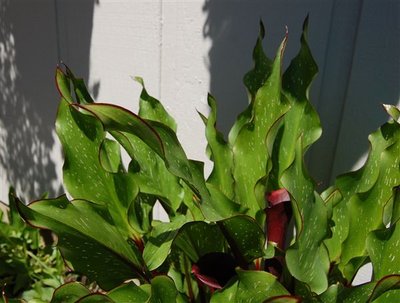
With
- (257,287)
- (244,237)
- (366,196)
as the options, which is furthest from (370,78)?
(257,287)

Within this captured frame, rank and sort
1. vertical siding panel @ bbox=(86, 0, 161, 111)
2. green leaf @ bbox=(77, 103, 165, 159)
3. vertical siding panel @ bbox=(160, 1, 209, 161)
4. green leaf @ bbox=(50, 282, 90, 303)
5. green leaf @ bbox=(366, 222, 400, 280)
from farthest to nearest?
vertical siding panel @ bbox=(86, 0, 161, 111) < vertical siding panel @ bbox=(160, 1, 209, 161) < green leaf @ bbox=(50, 282, 90, 303) < green leaf @ bbox=(366, 222, 400, 280) < green leaf @ bbox=(77, 103, 165, 159)

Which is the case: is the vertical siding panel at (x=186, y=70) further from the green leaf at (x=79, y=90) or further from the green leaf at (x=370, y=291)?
the green leaf at (x=370, y=291)

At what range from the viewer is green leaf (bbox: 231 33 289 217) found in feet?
4.53

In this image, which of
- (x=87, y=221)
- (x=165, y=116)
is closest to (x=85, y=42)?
(x=165, y=116)

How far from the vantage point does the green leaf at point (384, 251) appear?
3.55ft

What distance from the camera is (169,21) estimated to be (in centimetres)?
195

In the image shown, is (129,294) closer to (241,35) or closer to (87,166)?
(87,166)

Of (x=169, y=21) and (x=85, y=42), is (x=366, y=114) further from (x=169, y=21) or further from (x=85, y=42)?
(x=85, y=42)

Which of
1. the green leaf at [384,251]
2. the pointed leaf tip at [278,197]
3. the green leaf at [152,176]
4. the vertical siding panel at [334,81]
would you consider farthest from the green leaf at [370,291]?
the vertical siding panel at [334,81]

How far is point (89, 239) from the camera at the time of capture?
125 centimetres

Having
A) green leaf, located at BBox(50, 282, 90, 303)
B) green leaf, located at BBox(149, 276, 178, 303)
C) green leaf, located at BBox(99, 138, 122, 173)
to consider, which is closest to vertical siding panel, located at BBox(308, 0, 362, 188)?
green leaf, located at BBox(99, 138, 122, 173)

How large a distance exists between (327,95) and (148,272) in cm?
82

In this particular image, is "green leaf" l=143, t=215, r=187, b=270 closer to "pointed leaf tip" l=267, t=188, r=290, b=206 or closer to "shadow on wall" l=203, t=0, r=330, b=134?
"pointed leaf tip" l=267, t=188, r=290, b=206

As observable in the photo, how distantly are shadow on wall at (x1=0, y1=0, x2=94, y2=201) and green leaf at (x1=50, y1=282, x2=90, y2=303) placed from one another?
134 centimetres
